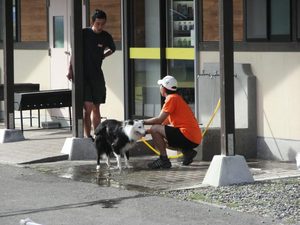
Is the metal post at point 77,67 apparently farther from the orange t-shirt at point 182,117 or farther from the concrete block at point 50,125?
the concrete block at point 50,125

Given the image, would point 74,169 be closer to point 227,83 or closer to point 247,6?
point 227,83

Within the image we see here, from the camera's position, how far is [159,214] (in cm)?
887

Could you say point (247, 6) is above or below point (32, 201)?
above

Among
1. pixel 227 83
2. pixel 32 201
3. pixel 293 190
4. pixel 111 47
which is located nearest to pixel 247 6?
pixel 111 47

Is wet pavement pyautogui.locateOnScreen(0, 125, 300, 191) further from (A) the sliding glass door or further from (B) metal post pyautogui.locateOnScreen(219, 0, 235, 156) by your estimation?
(A) the sliding glass door

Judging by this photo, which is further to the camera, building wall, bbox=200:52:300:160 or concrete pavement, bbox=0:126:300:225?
building wall, bbox=200:52:300:160

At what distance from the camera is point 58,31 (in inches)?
694

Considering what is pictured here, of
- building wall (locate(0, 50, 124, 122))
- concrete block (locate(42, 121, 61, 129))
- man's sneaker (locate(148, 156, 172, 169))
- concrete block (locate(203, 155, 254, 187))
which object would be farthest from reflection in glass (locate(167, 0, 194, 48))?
concrete block (locate(203, 155, 254, 187))

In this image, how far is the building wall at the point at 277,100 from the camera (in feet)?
41.1

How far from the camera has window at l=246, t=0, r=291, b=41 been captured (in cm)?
1273

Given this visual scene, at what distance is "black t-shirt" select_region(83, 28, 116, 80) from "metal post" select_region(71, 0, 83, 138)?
240 millimetres

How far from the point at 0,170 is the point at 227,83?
3604 mm

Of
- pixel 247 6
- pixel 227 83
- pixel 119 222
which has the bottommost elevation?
pixel 119 222

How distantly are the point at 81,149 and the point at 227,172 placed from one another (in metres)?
3.24
